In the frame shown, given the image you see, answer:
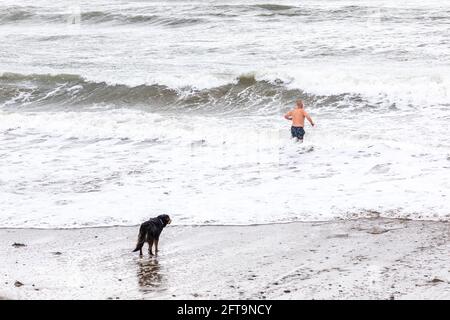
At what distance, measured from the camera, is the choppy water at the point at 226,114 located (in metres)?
13.4

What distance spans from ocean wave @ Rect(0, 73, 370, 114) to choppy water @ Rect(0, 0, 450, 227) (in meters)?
0.07

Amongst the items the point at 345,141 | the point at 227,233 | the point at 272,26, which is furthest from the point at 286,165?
the point at 272,26

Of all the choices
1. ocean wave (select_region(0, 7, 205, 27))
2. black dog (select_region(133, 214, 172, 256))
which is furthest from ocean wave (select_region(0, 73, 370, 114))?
black dog (select_region(133, 214, 172, 256))

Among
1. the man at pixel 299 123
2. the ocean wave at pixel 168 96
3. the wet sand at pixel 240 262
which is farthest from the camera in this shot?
the ocean wave at pixel 168 96

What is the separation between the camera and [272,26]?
118 ft

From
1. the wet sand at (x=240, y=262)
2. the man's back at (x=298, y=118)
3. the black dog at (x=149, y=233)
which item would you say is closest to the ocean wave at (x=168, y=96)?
the man's back at (x=298, y=118)

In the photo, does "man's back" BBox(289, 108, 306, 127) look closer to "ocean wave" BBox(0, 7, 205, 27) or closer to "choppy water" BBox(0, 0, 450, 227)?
"choppy water" BBox(0, 0, 450, 227)

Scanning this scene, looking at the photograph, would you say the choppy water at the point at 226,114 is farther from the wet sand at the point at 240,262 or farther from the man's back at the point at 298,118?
the wet sand at the point at 240,262

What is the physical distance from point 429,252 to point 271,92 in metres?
14.9

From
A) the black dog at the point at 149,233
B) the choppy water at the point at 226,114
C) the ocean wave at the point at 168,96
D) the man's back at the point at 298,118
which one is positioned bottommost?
the ocean wave at the point at 168,96

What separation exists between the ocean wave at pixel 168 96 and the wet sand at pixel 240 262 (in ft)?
36.8

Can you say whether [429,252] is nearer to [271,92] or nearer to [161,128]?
[161,128]

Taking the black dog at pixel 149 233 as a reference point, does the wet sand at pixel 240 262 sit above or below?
below
